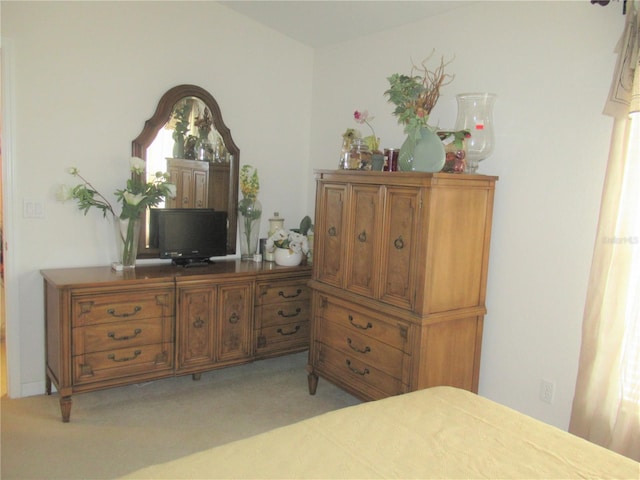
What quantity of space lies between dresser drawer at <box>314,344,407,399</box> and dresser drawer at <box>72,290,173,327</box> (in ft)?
3.36

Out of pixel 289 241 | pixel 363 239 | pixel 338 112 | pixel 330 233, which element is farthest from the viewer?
pixel 338 112

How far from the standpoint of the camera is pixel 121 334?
3.10 metres

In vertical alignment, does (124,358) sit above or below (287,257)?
below

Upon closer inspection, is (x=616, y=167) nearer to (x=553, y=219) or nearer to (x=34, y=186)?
(x=553, y=219)

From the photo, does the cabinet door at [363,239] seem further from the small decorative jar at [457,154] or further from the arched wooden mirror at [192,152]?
the arched wooden mirror at [192,152]

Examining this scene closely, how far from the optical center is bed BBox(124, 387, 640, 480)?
1377 mm

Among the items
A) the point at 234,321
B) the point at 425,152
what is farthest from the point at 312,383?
the point at 425,152

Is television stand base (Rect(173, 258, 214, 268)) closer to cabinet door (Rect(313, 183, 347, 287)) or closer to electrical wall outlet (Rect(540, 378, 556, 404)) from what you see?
cabinet door (Rect(313, 183, 347, 287))

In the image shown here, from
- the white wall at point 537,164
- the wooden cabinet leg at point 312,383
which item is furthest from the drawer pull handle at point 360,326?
the white wall at point 537,164

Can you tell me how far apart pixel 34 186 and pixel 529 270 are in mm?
2995

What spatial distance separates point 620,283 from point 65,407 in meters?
2.96

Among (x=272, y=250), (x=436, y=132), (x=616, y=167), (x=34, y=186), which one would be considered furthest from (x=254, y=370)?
(x=616, y=167)

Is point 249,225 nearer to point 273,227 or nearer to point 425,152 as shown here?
point 273,227

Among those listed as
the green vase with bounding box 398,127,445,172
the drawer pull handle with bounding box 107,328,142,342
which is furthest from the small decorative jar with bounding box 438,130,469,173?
the drawer pull handle with bounding box 107,328,142,342
